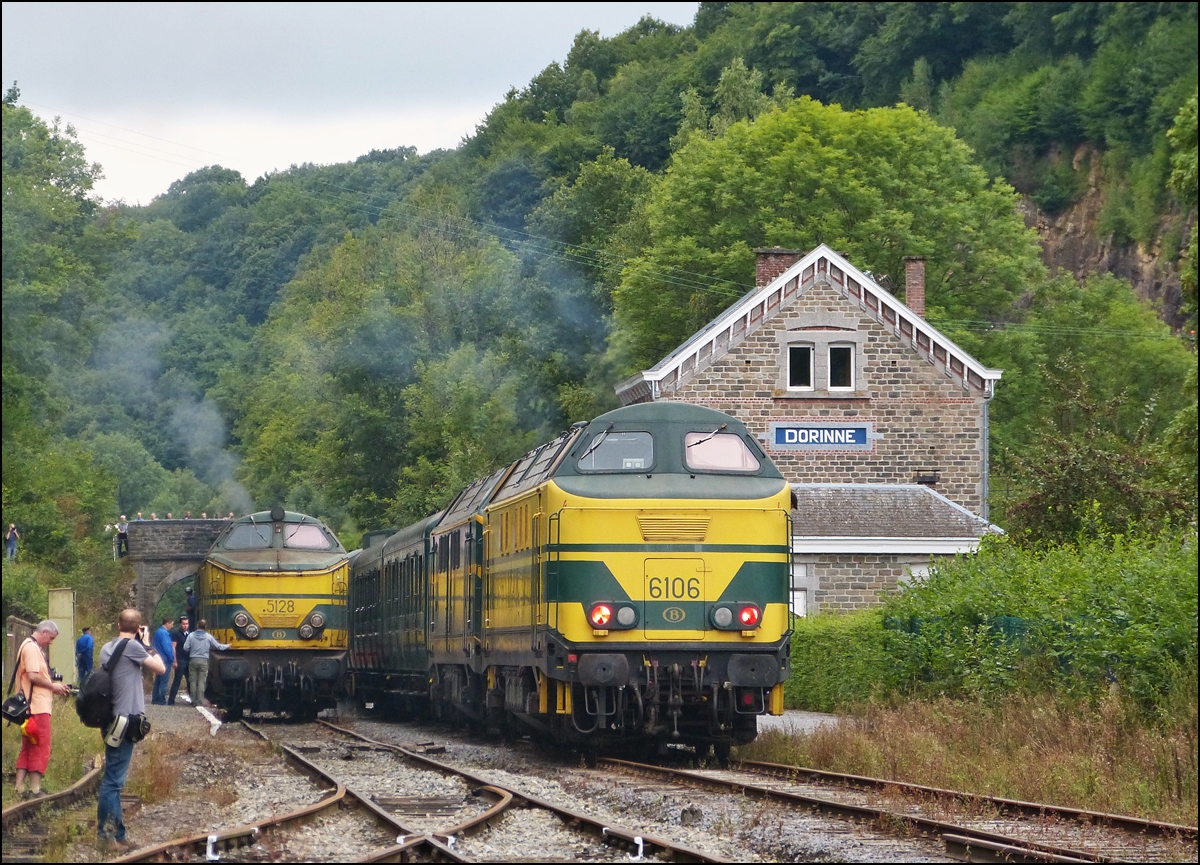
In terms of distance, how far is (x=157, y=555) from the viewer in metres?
55.2

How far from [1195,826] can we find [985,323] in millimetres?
41680

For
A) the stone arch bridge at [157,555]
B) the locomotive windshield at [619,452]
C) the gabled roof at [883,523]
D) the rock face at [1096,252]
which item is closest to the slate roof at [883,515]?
the gabled roof at [883,523]

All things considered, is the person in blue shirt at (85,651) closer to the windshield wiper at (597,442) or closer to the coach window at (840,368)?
the windshield wiper at (597,442)

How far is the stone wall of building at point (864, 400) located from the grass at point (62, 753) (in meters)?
20.5

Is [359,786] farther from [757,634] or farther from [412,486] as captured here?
[412,486]

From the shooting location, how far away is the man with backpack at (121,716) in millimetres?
11180

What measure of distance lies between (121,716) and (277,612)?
15990 mm

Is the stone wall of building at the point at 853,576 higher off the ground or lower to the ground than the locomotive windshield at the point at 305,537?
lower

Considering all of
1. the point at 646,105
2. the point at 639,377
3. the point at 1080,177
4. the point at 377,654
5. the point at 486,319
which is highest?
the point at 646,105

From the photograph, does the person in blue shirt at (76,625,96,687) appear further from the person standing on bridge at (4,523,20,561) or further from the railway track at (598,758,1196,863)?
the railway track at (598,758,1196,863)

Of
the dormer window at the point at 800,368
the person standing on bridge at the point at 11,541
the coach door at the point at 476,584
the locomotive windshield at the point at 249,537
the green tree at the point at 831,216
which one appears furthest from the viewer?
the green tree at the point at 831,216

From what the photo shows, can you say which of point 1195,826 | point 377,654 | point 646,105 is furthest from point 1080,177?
point 1195,826

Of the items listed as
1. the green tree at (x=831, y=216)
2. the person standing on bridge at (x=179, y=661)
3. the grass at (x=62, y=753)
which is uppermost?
the green tree at (x=831, y=216)

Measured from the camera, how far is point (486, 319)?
67062mm
